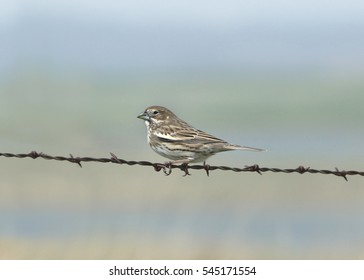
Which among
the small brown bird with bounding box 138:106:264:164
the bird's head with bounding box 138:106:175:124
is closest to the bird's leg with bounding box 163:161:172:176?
the small brown bird with bounding box 138:106:264:164

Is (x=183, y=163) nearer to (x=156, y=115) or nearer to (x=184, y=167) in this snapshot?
(x=184, y=167)

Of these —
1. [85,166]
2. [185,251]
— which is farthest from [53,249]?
[85,166]

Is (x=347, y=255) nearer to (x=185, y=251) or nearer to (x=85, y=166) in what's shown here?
(x=185, y=251)

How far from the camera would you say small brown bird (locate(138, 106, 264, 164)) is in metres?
13.3

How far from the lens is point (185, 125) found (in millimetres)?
14047

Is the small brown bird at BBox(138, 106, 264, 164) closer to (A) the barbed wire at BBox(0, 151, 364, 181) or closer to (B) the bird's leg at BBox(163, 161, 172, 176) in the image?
(B) the bird's leg at BBox(163, 161, 172, 176)

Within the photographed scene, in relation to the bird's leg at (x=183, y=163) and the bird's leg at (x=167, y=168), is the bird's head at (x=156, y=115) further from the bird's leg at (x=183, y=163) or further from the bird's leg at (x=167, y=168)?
the bird's leg at (x=167, y=168)

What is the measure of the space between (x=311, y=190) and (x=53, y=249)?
8.71 m

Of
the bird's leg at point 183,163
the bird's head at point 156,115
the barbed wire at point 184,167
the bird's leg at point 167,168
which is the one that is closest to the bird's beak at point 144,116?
the bird's head at point 156,115

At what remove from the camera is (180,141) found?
1355cm

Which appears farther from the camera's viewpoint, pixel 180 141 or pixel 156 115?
pixel 156 115

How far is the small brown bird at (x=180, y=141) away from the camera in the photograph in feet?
43.8

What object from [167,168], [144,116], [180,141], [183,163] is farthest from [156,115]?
[167,168]

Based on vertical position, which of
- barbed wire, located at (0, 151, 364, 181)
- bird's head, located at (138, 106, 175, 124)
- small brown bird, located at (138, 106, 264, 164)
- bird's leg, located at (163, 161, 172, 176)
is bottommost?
barbed wire, located at (0, 151, 364, 181)
